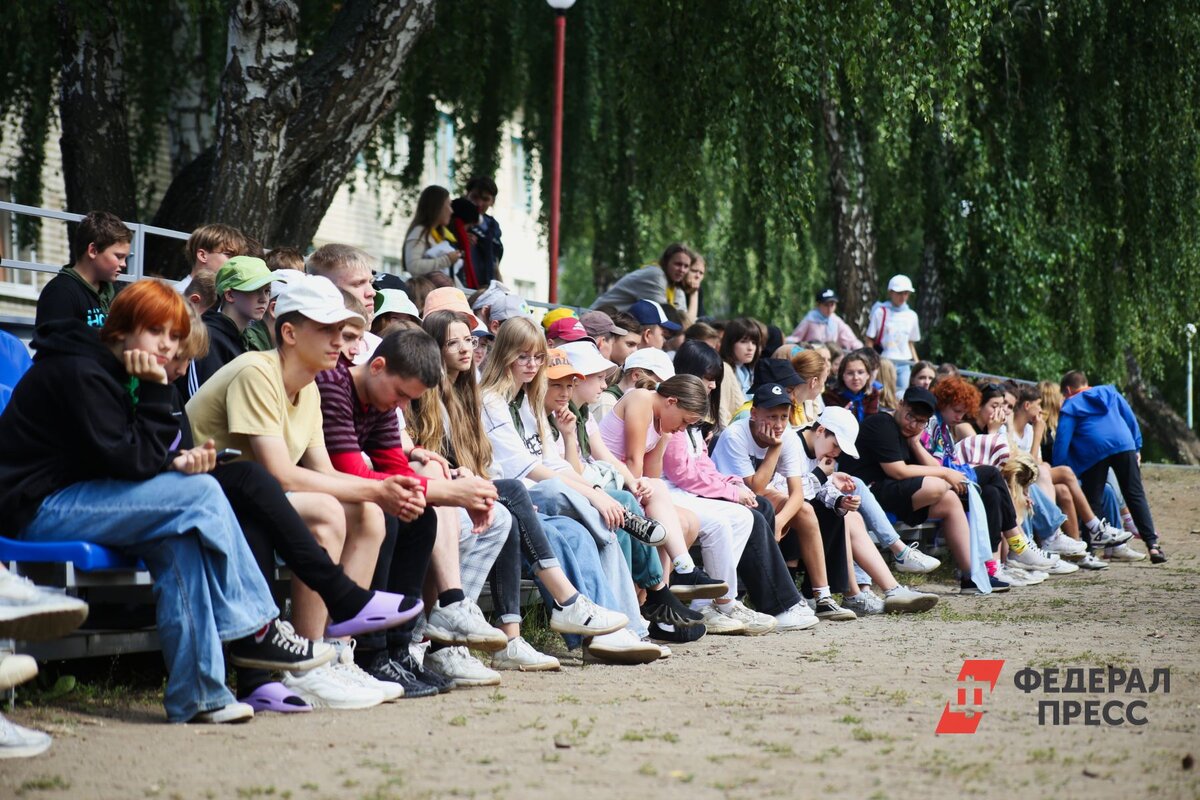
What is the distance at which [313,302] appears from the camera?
5473mm

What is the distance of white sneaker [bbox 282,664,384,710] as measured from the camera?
5.32 metres

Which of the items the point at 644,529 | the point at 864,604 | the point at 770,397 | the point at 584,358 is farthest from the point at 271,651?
the point at 864,604

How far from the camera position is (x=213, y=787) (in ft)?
13.3

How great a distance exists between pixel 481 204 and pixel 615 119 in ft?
11.6

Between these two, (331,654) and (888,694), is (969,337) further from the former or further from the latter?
(331,654)

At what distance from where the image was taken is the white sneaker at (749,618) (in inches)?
315

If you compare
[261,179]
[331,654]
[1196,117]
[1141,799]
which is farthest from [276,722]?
[1196,117]

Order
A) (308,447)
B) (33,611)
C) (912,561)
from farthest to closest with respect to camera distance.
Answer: (912,561), (308,447), (33,611)

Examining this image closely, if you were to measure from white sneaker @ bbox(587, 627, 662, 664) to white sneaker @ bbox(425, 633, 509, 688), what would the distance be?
70 cm

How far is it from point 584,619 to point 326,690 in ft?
4.93

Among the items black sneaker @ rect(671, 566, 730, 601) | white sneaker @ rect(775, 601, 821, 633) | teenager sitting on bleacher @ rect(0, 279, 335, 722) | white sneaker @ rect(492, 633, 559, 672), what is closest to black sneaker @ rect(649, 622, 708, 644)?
black sneaker @ rect(671, 566, 730, 601)

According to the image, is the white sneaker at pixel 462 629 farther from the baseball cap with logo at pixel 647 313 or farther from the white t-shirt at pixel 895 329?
the white t-shirt at pixel 895 329

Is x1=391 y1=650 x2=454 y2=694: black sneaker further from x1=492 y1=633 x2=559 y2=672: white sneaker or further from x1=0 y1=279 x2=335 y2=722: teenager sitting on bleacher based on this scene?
x1=0 y1=279 x2=335 y2=722: teenager sitting on bleacher

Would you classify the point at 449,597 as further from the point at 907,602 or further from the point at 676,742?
the point at 907,602
